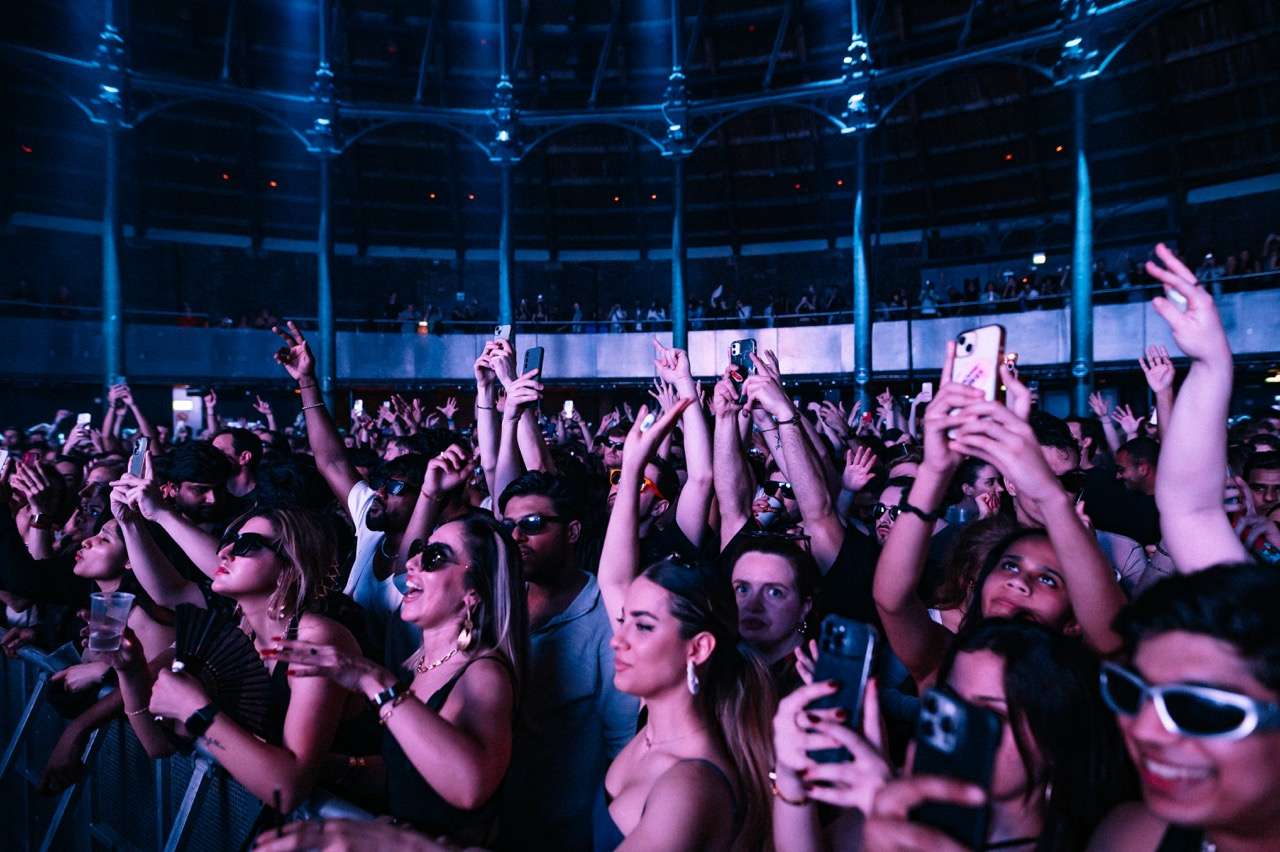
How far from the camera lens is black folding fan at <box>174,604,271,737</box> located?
2.40 metres

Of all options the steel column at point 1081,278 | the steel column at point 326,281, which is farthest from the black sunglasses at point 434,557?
the steel column at point 326,281

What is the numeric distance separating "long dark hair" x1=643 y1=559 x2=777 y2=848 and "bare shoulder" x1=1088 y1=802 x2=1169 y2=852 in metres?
0.69

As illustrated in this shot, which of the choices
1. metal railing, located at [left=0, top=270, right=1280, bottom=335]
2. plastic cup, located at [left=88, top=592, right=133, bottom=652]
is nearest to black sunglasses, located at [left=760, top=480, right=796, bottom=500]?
plastic cup, located at [left=88, top=592, right=133, bottom=652]

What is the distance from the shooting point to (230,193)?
70.3 ft

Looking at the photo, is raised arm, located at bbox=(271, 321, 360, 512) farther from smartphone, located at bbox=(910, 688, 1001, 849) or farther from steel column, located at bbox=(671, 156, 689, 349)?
steel column, located at bbox=(671, 156, 689, 349)

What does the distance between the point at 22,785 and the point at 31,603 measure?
2.85 ft

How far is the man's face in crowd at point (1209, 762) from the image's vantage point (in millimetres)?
1242

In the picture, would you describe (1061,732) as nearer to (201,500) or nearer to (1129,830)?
(1129,830)

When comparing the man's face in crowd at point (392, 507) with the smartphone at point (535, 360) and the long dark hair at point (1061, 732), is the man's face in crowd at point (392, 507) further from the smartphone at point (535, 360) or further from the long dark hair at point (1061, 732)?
the long dark hair at point (1061, 732)

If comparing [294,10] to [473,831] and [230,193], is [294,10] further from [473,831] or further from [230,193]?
[473,831]

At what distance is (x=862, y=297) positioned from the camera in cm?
1627

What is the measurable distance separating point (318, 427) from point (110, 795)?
6.33 ft

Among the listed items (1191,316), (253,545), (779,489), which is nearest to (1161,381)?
(779,489)

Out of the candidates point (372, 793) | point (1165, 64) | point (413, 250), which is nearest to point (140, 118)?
point (413, 250)
